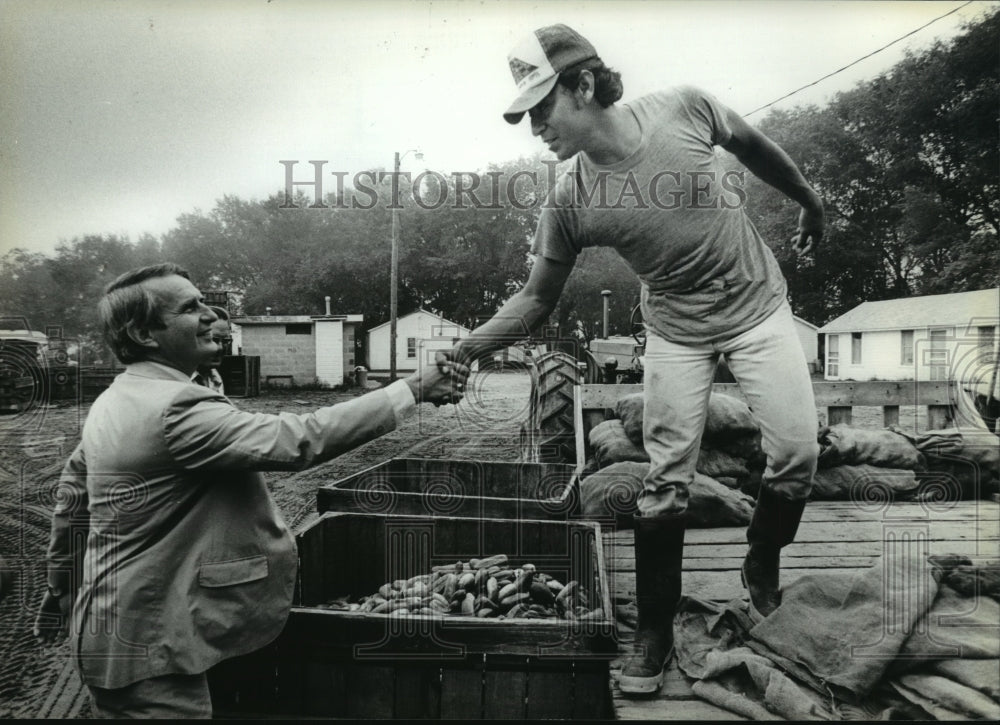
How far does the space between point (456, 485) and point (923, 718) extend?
2.33 m

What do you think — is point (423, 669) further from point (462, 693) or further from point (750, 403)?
point (750, 403)

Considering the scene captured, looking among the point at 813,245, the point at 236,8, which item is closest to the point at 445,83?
the point at 236,8

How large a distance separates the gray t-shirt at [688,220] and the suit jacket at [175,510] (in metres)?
0.96

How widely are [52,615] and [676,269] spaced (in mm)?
2247

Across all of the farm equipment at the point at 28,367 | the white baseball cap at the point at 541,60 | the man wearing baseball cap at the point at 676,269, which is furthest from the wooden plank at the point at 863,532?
the farm equipment at the point at 28,367

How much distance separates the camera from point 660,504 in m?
2.20

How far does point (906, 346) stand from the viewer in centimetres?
247

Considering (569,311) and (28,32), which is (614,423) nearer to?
(569,311)

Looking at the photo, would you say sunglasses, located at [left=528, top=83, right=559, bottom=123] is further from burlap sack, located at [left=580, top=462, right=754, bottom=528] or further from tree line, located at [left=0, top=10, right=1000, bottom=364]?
burlap sack, located at [left=580, top=462, right=754, bottom=528]

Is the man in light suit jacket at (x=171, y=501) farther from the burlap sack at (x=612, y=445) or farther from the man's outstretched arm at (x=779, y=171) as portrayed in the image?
the burlap sack at (x=612, y=445)

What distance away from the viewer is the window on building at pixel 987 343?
237 centimetres

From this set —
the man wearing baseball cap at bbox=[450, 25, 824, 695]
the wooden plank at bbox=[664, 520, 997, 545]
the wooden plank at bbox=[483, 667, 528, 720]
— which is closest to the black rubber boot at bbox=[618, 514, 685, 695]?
the man wearing baseball cap at bbox=[450, 25, 824, 695]

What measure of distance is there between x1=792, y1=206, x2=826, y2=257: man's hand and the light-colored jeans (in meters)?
0.31

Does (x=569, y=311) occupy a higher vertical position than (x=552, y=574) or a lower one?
higher
